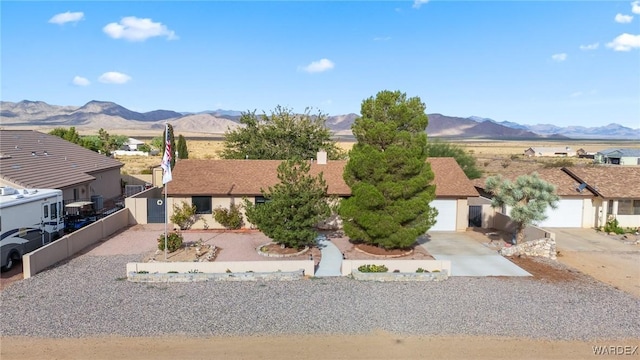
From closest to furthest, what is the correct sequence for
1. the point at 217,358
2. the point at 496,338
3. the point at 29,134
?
the point at 217,358
the point at 496,338
the point at 29,134

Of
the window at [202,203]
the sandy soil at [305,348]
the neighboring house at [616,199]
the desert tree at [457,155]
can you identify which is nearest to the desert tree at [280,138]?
the desert tree at [457,155]

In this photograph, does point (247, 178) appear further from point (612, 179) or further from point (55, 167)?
point (612, 179)

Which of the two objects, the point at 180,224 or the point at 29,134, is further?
the point at 29,134

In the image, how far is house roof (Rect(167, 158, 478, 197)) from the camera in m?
27.5

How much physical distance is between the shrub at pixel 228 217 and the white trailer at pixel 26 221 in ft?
27.0

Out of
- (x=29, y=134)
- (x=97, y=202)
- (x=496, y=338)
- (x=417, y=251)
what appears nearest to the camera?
(x=496, y=338)

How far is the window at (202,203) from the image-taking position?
27.5 meters

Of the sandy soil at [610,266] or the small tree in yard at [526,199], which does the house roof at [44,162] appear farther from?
the sandy soil at [610,266]

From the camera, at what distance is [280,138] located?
134 feet

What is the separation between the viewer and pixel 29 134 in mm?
36094

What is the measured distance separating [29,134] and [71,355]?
30674mm

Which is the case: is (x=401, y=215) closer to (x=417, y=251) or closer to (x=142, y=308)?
(x=417, y=251)

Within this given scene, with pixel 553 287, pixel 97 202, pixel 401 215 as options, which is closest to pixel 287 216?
pixel 401 215

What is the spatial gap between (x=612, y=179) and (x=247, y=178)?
80.6 feet
